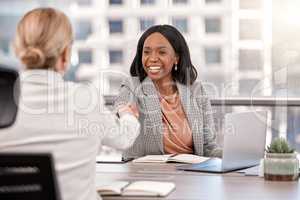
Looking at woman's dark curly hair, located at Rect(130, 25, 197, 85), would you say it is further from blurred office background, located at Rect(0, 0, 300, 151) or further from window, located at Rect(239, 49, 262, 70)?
window, located at Rect(239, 49, 262, 70)

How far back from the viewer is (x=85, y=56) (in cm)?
481

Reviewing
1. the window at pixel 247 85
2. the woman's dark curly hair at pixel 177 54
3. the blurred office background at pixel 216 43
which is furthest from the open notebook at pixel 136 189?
the window at pixel 247 85

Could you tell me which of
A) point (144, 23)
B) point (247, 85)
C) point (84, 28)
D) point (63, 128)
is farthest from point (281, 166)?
point (84, 28)

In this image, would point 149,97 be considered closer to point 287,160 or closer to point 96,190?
point 287,160

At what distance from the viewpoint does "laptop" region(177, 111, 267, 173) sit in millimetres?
2398

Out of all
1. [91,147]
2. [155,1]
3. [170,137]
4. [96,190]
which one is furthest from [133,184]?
[155,1]

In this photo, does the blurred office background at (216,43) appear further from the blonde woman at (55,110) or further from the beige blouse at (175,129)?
the blonde woman at (55,110)

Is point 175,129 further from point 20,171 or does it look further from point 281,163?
point 20,171

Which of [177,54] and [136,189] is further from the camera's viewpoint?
[177,54]

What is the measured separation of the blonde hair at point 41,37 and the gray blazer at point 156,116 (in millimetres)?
1378

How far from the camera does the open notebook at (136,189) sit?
1990 millimetres

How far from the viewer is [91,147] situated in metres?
1.86

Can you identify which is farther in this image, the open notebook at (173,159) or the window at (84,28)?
the window at (84,28)

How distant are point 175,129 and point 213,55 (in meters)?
1.55
